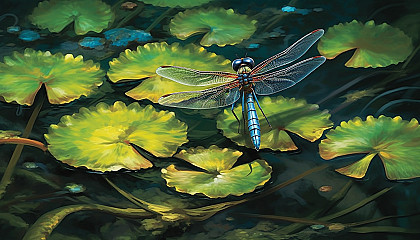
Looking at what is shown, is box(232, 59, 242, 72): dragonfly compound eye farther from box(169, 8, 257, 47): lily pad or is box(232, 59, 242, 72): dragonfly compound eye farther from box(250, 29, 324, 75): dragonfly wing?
box(169, 8, 257, 47): lily pad

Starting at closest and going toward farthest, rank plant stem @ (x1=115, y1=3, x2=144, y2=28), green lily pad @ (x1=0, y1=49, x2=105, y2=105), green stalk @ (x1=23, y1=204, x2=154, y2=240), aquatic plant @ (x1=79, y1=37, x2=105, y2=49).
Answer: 1. green stalk @ (x1=23, y1=204, x2=154, y2=240)
2. green lily pad @ (x1=0, y1=49, x2=105, y2=105)
3. aquatic plant @ (x1=79, y1=37, x2=105, y2=49)
4. plant stem @ (x1=115, y1=3, x2=144, y2=28)

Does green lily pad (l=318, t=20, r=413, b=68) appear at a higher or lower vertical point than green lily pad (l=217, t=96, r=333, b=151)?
higher

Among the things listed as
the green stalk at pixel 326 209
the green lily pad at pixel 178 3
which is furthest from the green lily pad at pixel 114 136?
the green lily pad at pixel 178 3

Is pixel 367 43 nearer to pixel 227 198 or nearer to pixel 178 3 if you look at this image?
pixel 178 3

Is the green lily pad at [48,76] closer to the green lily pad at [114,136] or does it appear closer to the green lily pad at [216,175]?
the green lily pad at [114,136]

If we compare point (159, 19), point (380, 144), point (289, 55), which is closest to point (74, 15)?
point (159, 19)

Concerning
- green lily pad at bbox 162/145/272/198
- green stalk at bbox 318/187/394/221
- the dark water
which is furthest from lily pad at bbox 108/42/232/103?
green stalk at bbox 318/187/394/221
